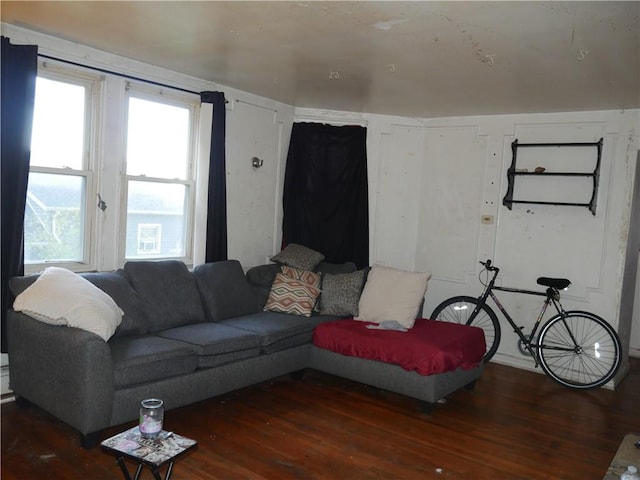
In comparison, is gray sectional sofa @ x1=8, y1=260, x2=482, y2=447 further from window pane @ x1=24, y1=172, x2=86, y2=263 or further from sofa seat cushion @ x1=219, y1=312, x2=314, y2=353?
window pane @ x1=24, y1=172, x2=86, y2=263

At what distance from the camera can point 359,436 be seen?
3.43m

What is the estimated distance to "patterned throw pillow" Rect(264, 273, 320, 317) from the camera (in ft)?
15.1

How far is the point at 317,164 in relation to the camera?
5.72 m

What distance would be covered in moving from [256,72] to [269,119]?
3.55 feet

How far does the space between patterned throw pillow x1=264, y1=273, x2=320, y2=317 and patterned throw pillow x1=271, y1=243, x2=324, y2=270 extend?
0.97 feet

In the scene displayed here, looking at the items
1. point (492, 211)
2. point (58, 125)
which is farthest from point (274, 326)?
point (492, 211)

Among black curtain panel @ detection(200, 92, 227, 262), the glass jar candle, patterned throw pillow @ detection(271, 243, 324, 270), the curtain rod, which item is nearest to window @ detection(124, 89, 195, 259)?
the curtain rod

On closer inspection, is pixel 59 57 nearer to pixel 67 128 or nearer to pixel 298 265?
pixel 67 128

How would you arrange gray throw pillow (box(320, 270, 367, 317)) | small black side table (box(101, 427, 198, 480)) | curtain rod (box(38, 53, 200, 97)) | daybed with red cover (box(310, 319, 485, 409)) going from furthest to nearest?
gray throw pillow (box(320, 270, 367, 317)), daybed with red cover (box(310, 319, 485, 409)), curtain rod (box(38, 53, 200, 97)), small black side table (box(101, 427, 198, 480))

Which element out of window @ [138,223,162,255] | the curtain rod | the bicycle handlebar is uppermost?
the curtain rod

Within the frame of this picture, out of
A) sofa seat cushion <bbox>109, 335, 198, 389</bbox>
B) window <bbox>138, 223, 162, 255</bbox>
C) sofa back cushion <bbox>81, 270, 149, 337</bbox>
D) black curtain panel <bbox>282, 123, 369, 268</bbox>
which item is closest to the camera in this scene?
sofa seat cushion <bbox>109, 335, 198, 389</bbox>

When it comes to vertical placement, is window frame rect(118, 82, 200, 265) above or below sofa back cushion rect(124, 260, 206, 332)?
above

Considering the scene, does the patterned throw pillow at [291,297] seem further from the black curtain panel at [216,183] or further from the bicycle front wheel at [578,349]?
the bicycle front wheel at [578,349]

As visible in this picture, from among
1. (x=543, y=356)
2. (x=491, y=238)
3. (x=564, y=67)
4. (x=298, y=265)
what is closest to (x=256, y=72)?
(x=298, y=265)
